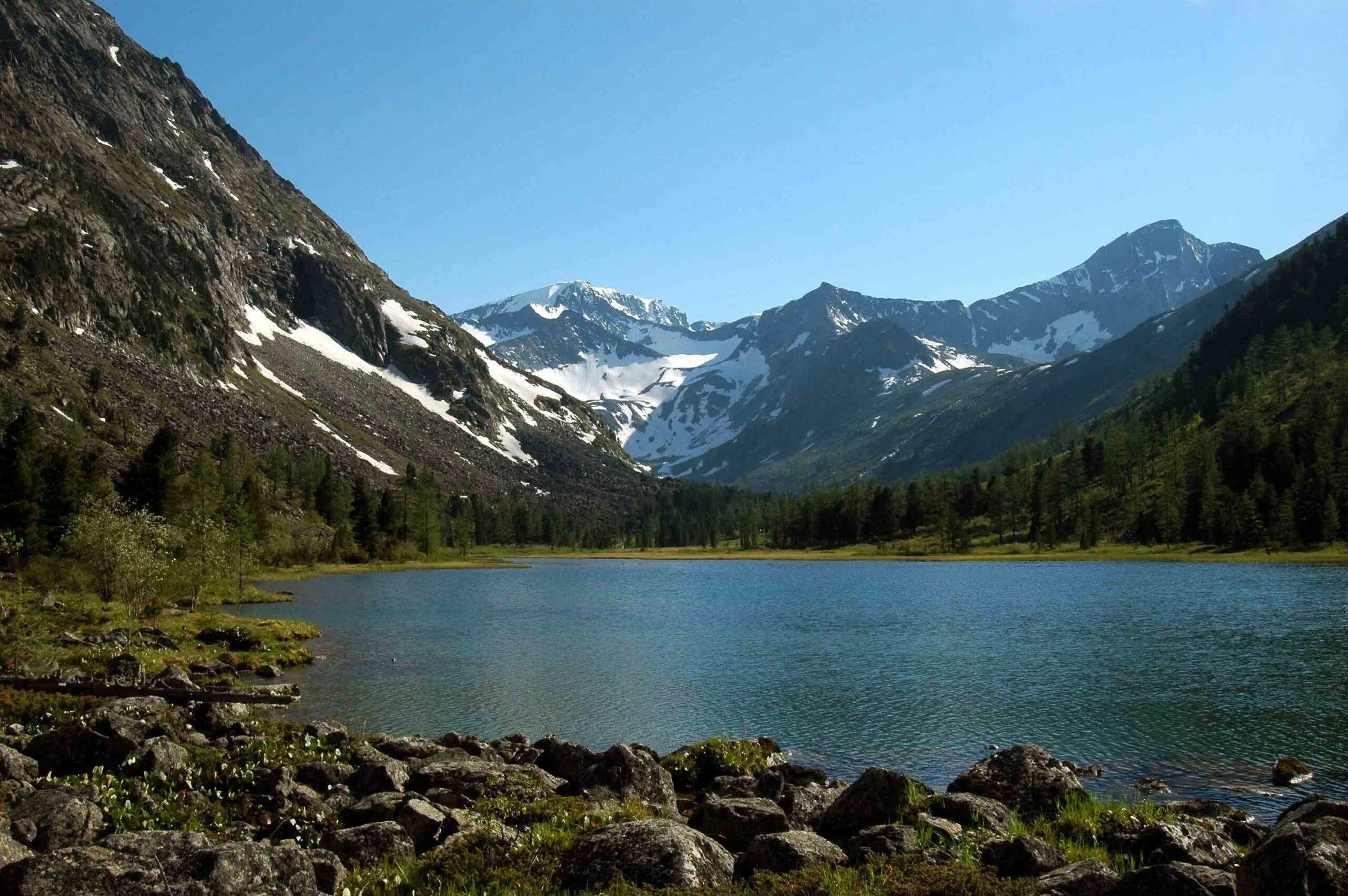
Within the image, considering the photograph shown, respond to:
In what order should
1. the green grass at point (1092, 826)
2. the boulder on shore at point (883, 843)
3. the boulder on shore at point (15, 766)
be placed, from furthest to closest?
the boulder on shore at point (15, 766)
the green grass at point (1092, 826)
the boulder on shore at point (883, 843)

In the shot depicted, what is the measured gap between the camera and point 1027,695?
43438 millimetres

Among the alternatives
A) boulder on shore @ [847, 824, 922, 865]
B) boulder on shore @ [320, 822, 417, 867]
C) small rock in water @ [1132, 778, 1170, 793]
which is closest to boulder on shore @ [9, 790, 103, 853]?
boulder on shore @ [320, 822, 417, 867]

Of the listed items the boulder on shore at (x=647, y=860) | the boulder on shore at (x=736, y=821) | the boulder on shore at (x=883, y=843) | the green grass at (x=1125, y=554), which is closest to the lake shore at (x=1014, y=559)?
the green grass at (x=1125, y=554)

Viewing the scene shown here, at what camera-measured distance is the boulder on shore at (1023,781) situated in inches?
904

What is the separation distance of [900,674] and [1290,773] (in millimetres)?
22021

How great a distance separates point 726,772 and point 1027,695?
70.3 ft

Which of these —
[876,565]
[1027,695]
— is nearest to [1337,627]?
[1027,695]

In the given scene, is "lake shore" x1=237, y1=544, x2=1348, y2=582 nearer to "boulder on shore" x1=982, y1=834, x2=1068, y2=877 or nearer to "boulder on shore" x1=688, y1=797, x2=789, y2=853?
"boulder on shore" x1=688, y1=797, x2=789, y2=853

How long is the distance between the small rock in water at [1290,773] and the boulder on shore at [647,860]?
24.0 meters

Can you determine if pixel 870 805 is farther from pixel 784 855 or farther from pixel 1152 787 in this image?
pixel 1152 787

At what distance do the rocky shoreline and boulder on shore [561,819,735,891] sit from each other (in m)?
0.04

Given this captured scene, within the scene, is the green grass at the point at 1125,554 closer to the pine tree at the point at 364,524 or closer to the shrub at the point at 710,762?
the pine tree at the point at 364,524

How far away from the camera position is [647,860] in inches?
568

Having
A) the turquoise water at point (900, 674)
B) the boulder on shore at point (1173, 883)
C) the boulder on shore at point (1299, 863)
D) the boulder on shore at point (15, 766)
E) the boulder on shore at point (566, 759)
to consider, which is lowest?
the turquoise water at point (900, 674)
